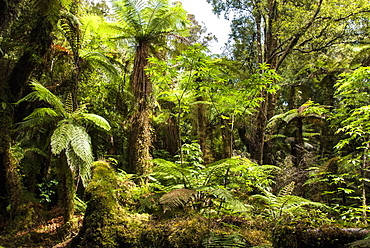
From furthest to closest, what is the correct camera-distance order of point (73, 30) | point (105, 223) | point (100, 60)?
point (100, 60) → point (73, 30) → point (105, 223)

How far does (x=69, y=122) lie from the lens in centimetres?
373

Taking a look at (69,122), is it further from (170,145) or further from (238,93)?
(170,145)

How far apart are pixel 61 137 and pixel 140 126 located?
6.22 feet

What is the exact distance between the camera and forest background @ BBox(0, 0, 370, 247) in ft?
7.63

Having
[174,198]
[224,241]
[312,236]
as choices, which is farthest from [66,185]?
[312,236]

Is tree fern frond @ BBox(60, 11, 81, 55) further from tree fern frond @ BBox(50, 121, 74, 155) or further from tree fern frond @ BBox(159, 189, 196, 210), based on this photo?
tree fern frond @ BBox(159, 189, 196, 210)

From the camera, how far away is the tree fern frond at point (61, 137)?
3.30 meters

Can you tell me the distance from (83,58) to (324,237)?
5220mm

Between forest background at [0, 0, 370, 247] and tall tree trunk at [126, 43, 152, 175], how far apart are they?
0.02 metres

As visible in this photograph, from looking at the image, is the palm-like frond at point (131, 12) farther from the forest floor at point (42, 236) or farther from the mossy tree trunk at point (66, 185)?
the forest floor at point (42, 236)

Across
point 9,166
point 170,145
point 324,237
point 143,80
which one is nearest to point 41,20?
point 143,80

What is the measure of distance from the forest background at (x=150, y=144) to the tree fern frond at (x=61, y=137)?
17 millimetres

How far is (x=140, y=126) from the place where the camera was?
512 cm

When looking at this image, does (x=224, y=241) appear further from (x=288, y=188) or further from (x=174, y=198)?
(x=288, y=188)
